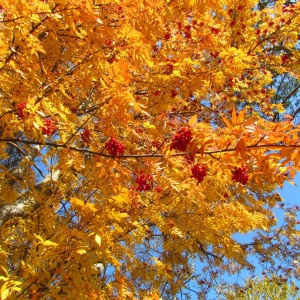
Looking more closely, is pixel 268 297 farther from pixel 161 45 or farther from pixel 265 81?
pixel 161 45

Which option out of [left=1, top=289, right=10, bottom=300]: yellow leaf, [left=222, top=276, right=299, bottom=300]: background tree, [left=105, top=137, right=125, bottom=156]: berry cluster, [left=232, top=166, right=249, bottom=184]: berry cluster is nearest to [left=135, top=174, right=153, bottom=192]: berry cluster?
[left=105, top=137, right=125, bottom=156]: berry cluster

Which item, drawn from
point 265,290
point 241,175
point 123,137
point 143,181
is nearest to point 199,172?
point 241,175

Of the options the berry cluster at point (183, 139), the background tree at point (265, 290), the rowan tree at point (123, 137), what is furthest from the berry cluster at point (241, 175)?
the background tree at point (265, 290)

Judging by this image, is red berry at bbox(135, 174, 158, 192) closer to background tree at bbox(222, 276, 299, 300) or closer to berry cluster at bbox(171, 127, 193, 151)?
berry cluster at bbox(171, 127, 193, 151)

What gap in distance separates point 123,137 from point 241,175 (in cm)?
159

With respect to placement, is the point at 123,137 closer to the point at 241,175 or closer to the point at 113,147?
the point at 113,147

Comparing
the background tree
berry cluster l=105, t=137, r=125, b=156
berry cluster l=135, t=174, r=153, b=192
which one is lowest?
berry cluster l=105, t=137, r=125, b=156

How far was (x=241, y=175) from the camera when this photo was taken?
5.81 ft

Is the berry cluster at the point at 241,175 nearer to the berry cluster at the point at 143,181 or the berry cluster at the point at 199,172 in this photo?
the berry cluster at the point at 199,172

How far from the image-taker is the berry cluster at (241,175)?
1768 mm

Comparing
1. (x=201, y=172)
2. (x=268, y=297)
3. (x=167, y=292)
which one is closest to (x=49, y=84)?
(x=201, y=172)

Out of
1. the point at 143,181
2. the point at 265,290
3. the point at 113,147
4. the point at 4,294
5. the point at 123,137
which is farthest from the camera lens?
the point at 265,290

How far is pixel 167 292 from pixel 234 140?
502cm

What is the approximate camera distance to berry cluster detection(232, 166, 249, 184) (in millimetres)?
1768
